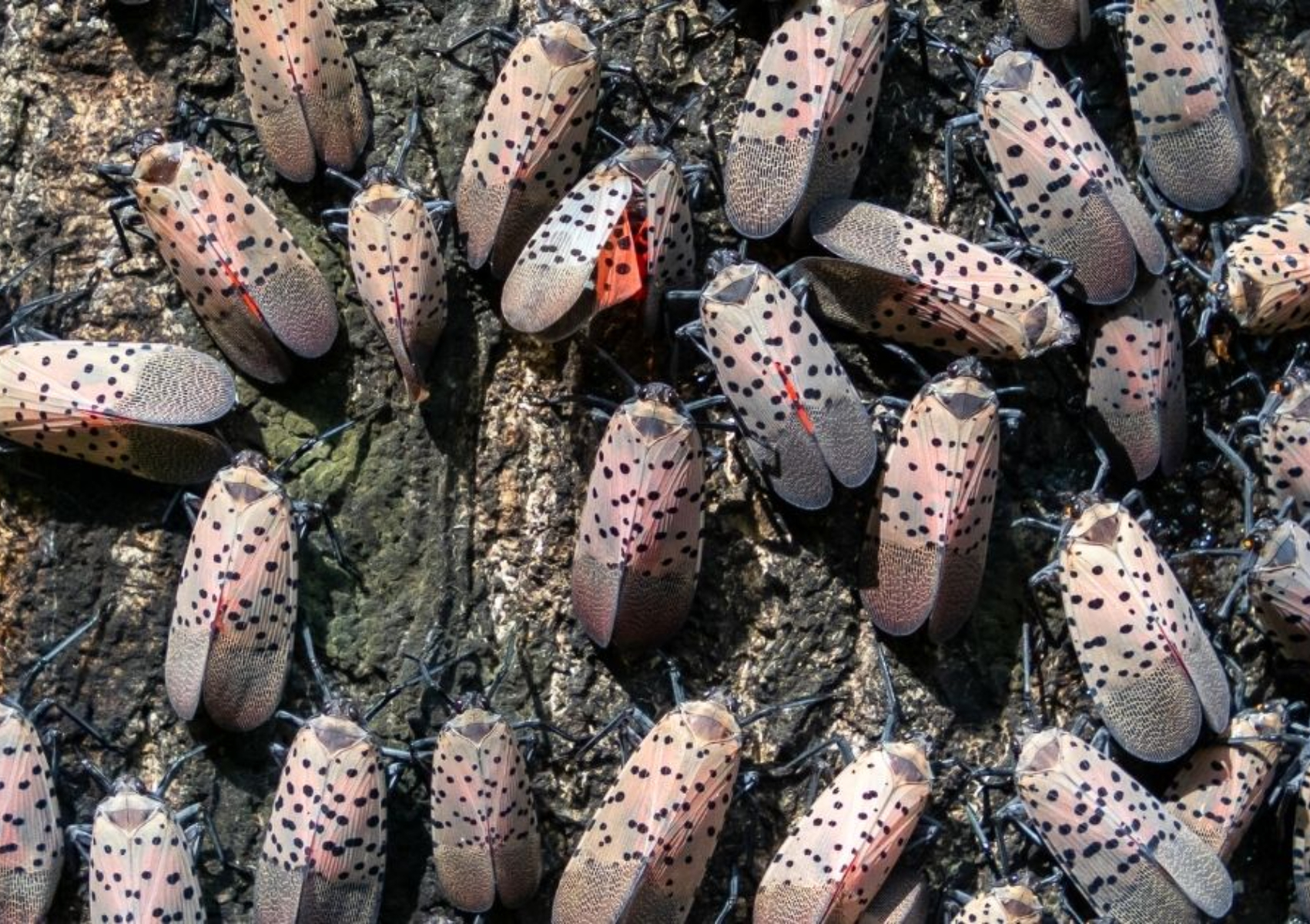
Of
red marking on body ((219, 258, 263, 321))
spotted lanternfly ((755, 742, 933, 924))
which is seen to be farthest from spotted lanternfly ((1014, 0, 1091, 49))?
red marking on body ((219, 258, 263, 321))

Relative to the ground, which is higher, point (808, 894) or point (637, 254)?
point (637, 254)

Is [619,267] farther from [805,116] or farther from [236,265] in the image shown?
[236,265]

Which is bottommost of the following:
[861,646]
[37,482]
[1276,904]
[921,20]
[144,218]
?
[1276,904]

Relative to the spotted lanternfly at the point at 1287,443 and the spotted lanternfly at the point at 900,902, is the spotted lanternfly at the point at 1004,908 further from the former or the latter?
the spotted lanternfly at the point at 1287,443

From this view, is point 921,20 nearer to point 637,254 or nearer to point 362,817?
point 637,254

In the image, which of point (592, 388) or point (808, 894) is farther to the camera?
point (592, 388)

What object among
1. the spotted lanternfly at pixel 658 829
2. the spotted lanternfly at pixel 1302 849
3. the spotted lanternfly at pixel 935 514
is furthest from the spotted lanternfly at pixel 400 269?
the spotted lanternfly at pixel 1302 849

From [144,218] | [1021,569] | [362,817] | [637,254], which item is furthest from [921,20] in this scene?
[362,817]
